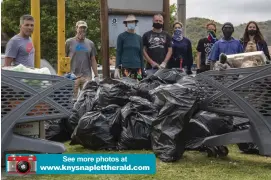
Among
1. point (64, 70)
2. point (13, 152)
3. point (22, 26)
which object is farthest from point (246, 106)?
point (64, 70)

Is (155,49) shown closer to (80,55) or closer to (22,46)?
(80,55)

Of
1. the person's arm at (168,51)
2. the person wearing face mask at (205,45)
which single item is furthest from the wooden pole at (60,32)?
the person wearing face mask at (205,45)

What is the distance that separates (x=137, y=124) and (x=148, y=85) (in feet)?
2.22

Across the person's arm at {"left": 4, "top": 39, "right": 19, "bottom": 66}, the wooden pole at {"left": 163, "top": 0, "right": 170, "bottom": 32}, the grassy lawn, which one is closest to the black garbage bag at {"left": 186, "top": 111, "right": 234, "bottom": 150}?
the grassy lawn

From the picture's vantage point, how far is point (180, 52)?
6750mm

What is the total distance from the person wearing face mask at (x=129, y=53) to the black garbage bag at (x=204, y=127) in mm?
1680

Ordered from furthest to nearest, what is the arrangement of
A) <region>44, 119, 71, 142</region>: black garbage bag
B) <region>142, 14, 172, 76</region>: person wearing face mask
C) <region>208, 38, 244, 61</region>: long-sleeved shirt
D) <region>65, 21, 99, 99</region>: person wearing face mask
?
<region>65, 21, 99, 99</region>: person wearing face mask → <region>142, 14, 172, 76</region>: person wearing face mask → <region>208, 38, 244, 61</region>: long-sleeved shirt → <region>44, 119, 71, 142</region>: black garbage bag

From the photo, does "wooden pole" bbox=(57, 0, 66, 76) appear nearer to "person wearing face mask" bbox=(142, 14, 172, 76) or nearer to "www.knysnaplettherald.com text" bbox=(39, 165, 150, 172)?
"person wearing face mask" bbox=(142, 14, 172, 76)

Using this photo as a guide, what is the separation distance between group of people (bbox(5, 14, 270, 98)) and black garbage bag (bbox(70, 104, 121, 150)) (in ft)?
4.78

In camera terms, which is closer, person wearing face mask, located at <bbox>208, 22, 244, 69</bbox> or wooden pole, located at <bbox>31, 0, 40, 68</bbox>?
person wearing face mask, located at <bbox>208, 22, 244, 69</bbox>

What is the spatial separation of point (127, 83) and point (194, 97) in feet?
4.48

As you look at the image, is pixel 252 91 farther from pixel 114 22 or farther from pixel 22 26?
pixel 114 22

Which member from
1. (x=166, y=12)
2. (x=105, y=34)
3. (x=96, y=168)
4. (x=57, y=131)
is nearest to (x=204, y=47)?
(x=166, y=12)

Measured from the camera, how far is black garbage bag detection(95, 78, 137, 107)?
17.6 feet
